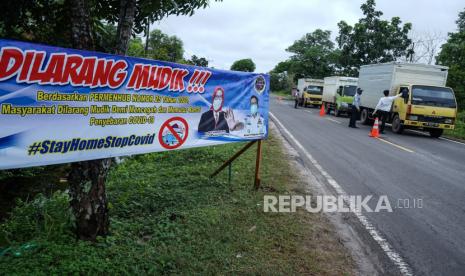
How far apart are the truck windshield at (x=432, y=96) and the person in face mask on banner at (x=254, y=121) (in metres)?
11.7

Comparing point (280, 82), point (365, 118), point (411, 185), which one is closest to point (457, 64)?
point (365, 118)

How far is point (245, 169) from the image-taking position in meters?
7.91

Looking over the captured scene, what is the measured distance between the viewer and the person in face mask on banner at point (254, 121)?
6.46 metres

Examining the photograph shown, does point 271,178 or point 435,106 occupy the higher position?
point 435,106

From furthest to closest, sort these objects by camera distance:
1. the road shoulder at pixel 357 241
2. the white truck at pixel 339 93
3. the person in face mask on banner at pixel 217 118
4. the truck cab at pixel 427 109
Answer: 1. the white truck at pixel 339 93
2. the truck cab at pixel 427 109
3. the person in face mask on banner at pixel 217 118
4. the road shoulder at pixel 357 241

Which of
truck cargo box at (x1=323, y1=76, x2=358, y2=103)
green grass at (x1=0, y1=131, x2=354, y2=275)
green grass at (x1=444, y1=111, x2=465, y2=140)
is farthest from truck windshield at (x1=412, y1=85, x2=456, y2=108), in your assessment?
green grass at (x1=0, y1=131, x2=354, y2=275)

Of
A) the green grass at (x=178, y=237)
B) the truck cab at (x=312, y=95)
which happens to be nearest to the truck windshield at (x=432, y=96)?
the green grass at (x=178, y=237)

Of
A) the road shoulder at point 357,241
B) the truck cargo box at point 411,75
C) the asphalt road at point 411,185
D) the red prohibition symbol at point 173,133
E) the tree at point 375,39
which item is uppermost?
the tree at point 375,39

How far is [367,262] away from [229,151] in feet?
18.8

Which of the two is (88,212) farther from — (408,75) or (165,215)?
(408,75)

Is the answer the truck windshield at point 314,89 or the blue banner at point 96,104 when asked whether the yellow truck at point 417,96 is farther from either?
the truck windshield at point 314,89

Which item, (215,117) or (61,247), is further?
(215,117)

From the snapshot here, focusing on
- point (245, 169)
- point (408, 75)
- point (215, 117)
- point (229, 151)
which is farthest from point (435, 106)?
point (215, 117)

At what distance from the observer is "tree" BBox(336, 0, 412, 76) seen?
34.7m
